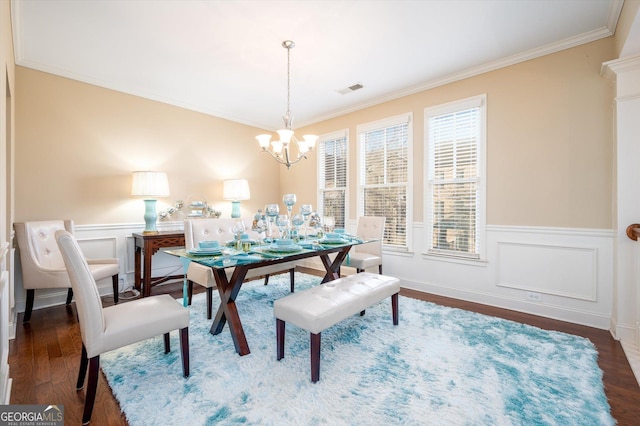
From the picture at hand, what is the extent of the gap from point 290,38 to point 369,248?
2.65 metres

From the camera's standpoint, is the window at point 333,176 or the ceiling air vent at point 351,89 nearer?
the ceiling air vent at point 351,89

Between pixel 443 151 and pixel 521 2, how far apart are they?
1.69 metres

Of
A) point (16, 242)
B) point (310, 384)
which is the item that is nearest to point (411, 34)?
point (310, 384)

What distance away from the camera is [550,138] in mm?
2969

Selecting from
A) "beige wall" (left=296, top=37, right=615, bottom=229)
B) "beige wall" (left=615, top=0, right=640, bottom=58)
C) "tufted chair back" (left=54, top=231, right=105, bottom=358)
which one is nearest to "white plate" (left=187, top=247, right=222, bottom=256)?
"tufted chair back" (left=54, top=231, right=105, bottom=358)

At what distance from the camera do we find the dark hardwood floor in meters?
1.64

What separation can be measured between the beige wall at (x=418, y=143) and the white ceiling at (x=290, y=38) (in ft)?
0.65

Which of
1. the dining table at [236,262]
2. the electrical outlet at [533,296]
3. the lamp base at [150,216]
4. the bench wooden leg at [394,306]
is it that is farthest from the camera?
the lamp base at [150,216]

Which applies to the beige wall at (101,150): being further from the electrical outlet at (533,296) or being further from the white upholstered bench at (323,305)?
the electrical outlet at (533,296)

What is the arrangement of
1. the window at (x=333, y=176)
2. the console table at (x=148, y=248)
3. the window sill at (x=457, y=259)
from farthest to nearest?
the window at (x=333, y=176) → the console table at (x=148, y=248) → the window sill at (x=457, y=259)

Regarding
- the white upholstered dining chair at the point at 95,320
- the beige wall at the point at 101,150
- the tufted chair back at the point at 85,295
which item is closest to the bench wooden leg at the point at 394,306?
the white upholstered dining chair at the point at 95,320

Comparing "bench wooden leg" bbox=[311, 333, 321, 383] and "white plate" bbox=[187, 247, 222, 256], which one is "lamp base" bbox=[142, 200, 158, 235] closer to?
"white plate" bbox=[187, 247, 222, 256]

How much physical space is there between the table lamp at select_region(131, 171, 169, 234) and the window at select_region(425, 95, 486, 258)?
3474mm

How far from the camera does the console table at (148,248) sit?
11.7ft
